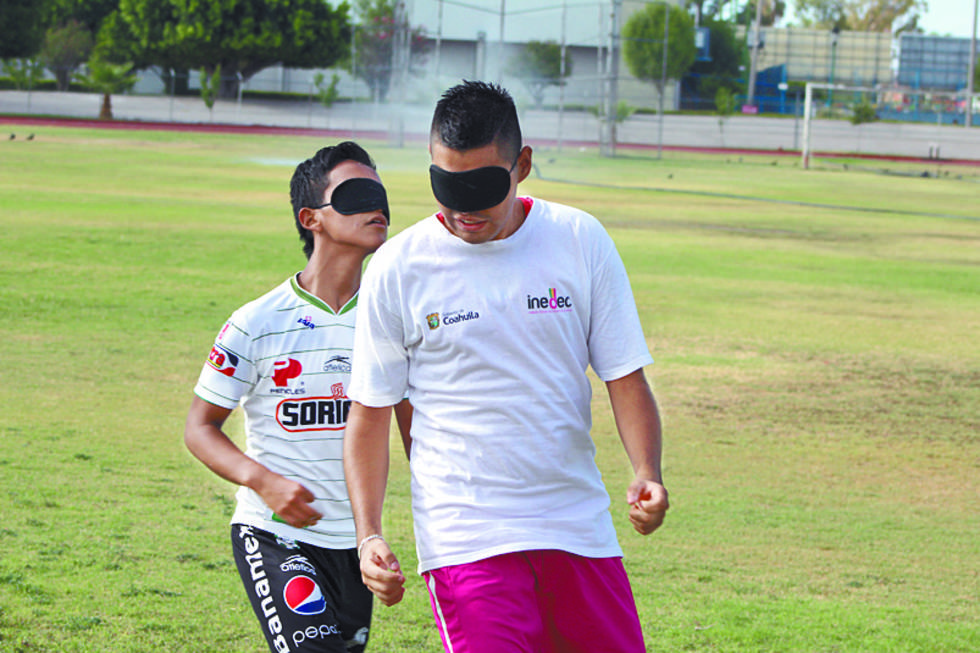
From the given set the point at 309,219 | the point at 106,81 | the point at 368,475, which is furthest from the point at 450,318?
the point at 106,81

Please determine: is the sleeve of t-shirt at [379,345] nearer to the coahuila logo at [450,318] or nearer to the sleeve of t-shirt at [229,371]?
the coahuila logo at [450,318]

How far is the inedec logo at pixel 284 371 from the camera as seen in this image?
3.34 meters

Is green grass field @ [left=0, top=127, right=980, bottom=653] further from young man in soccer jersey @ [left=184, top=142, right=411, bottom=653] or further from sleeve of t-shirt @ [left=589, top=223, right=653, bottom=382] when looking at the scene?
sleeve of t-shirt @ [left=589, top=223, right=653, bottom=382]

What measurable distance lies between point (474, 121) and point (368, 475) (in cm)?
85

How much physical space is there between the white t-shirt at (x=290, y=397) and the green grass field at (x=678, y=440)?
1395 mm

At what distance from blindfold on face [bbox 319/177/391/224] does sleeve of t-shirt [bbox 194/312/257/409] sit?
18.4 inches

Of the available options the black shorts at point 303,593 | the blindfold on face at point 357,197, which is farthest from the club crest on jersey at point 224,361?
the blindfold on face at point 357,197

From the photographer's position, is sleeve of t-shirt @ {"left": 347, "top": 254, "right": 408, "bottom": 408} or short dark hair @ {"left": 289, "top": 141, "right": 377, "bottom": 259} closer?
sleeve of t-shirt @ {"left": 347, "top": 254, "right": 408, "bottom": 408}

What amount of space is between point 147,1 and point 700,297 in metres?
62.9

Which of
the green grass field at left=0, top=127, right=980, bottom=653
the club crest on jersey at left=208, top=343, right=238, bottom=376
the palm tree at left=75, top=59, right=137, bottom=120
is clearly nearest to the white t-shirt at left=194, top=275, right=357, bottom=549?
the club crest on jersey at left=208, top=343, right=238, bottom=376

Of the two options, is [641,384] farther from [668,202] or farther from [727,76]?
[727,76]

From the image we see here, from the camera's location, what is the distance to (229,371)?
332 cm

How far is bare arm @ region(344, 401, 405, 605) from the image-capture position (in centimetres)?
264

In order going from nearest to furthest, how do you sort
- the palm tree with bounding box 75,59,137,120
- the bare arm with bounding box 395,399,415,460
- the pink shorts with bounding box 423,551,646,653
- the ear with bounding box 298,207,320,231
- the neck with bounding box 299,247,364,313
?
1. the pink shorts with bounding box 423,551,646,653
2. the bare arm with bounding box 395,399,415,460
3. the neck with bounding box 299,247,364,313
4. the ear with bounding box 298,207,320,231
5. the palm tree with bounding box 75,59,137,120
